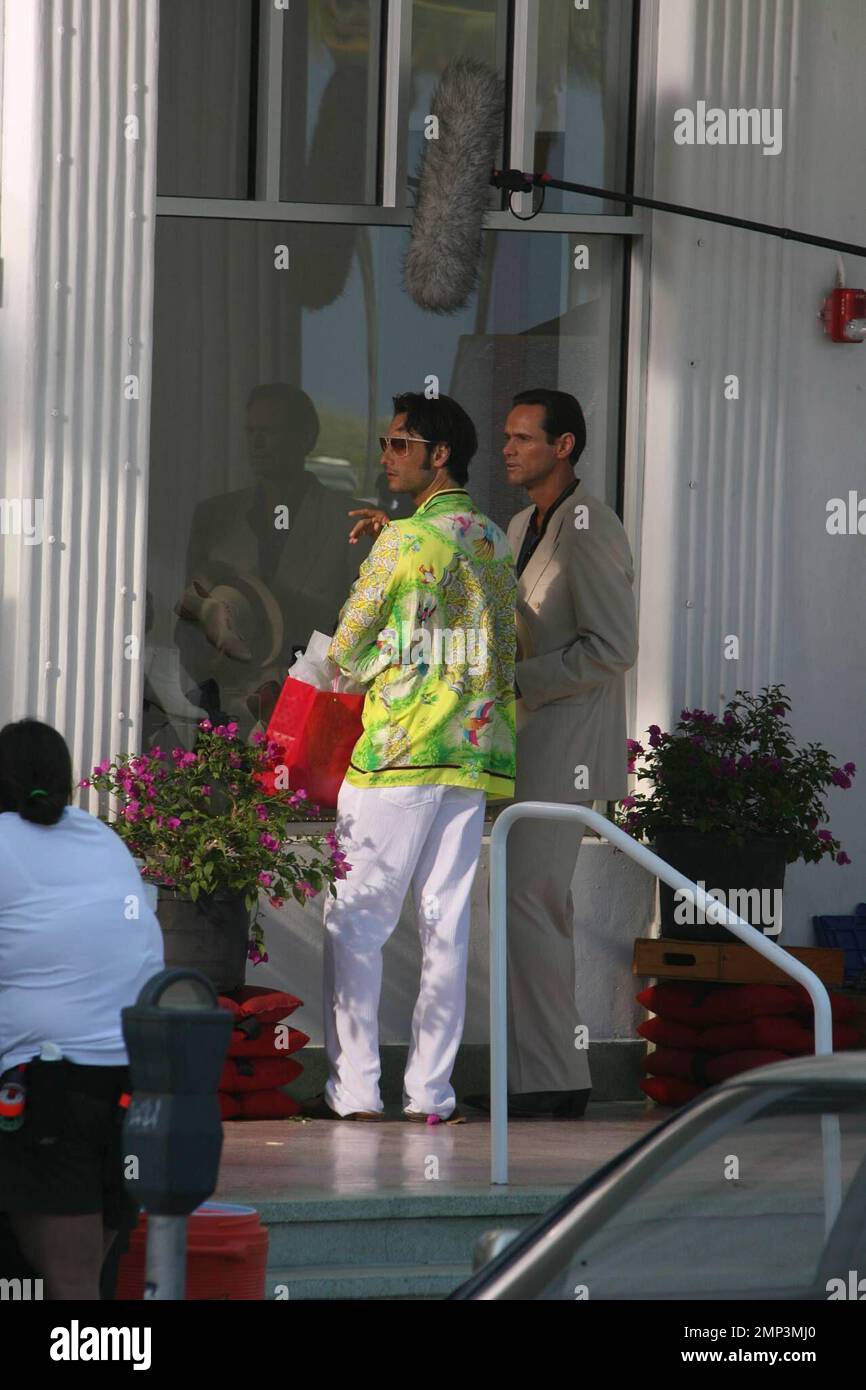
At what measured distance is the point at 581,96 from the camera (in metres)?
8.52

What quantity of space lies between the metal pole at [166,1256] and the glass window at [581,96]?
19.4 feet

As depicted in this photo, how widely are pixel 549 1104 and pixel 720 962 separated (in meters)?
0.77

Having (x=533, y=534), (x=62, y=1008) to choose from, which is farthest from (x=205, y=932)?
(x=62, y=1008)

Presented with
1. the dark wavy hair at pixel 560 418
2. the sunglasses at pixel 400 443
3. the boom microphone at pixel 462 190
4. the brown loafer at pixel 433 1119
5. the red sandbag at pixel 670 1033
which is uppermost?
the boom microphone at pixel 462 190

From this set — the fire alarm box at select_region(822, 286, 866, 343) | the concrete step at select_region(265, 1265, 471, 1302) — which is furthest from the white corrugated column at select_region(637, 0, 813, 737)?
the concrete step at select_region(265, 1265, 471, 1302)

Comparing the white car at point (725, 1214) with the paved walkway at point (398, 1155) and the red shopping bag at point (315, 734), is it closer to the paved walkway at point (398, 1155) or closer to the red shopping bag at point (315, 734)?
the paved walkway at point (398, 1155)

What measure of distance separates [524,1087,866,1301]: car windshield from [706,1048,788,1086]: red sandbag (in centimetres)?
394

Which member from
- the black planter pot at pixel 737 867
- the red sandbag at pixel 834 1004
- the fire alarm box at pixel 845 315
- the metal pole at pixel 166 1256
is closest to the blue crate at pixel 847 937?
the red sandbag at pixel 834 1004

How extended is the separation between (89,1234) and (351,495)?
4187 millimetres

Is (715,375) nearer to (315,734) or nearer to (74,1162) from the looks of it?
(315,734)

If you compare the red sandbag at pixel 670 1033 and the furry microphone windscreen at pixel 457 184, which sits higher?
the furry microphone windscreen at pixel 457 184

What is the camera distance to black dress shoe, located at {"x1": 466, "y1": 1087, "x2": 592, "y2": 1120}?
740 centimetres

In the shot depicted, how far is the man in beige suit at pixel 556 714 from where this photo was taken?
24.2ft
